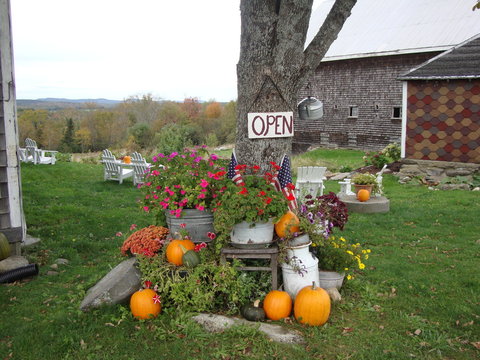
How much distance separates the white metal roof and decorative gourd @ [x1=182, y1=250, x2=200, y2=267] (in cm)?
1579

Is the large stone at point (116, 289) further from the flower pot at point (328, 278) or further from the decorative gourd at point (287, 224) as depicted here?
the flower pot at point (328, 278)

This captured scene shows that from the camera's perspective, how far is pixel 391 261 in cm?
586

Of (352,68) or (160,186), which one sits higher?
(352,68)

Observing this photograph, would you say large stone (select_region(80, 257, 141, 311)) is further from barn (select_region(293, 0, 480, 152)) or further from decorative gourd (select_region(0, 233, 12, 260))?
barn (select_region(293, 0, 480, 152))

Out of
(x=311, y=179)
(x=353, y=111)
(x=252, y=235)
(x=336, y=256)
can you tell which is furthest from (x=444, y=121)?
Answer: (x=252, y=235)

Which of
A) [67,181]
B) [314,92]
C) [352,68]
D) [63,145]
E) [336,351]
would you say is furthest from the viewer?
[63,145]

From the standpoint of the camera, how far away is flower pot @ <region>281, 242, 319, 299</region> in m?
4.20

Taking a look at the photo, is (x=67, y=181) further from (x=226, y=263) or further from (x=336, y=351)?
(x=336, y=351)

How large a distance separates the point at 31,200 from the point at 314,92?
1575 centimetres

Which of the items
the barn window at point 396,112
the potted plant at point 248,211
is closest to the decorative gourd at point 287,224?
the potted plant at point 248,211

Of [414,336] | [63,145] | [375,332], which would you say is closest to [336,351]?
[375,332]

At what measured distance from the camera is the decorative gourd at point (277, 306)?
4.03m

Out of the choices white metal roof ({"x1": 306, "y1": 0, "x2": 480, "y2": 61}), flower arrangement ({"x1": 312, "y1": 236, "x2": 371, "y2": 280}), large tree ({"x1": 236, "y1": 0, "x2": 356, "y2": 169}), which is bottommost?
flower arrangement ({"x1": 312, "y1": 236, "x2": 371, "y2": 280})

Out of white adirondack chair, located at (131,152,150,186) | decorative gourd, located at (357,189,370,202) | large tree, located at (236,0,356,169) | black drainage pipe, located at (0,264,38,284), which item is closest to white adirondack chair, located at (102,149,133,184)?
white adirondack chair, located at (131,152,150,186)
